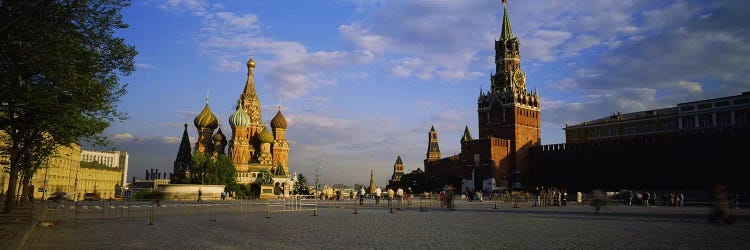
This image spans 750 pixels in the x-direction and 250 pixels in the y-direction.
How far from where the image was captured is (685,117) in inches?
2970

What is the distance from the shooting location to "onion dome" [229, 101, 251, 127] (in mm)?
84000

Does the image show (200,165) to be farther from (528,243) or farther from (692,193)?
(528,243)

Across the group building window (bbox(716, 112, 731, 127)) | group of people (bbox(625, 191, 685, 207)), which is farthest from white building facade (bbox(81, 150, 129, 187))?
group of people (bbox(625, 191, 685, 207))

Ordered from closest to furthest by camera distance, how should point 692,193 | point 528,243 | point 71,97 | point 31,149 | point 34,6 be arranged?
point 528,243 < point 34,6 < point 71,97 < point 31,149 < point 692,193

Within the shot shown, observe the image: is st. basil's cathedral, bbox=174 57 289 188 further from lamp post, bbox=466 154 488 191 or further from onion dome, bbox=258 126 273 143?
lamp post, bbox=466 154 488 191

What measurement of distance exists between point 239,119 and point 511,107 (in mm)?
43618

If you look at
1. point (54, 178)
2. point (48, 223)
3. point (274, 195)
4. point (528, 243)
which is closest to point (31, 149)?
point (48, 223)

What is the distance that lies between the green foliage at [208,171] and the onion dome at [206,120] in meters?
18.1

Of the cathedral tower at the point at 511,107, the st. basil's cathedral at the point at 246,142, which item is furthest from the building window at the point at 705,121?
the st. basil's cathedral at the point at 246,142

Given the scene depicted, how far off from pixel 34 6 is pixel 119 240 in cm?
573

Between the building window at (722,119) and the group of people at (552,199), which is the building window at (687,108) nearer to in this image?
the building window at (722,119)

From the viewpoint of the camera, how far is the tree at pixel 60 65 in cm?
1233

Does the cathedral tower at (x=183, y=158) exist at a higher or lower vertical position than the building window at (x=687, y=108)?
lower

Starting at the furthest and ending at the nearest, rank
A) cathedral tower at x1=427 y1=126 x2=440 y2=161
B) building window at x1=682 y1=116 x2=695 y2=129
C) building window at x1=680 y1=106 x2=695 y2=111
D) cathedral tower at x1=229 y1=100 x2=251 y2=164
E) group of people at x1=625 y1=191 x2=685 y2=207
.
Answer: cathedral tower at x1=427 y1=126 x2=440 y2=161 → cathedral tower at x1=229 y1=100 x2=251 y2=164 → building window at x1=680 y1=106 x2=695 y2=111 → building window at x1=682 y1=116 x2=695 y2=129 → group of people at x1=625 y1=191 x2=685 y2=207
